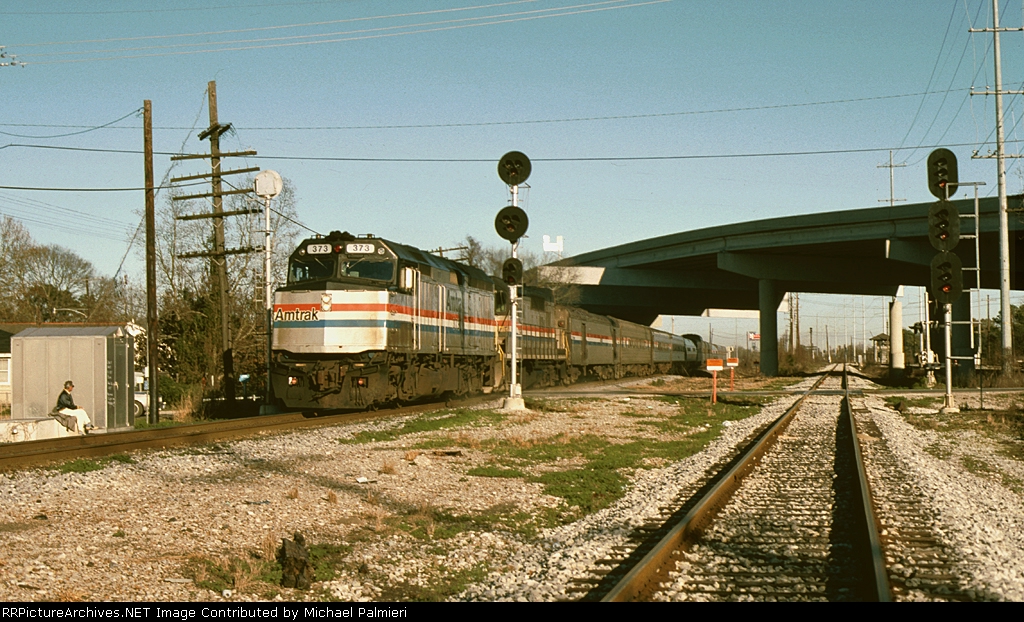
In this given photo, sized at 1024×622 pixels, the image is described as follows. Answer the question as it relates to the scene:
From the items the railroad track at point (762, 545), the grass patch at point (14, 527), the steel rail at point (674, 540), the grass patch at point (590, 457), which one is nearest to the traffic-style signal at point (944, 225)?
the grass patch at point (590, 457)

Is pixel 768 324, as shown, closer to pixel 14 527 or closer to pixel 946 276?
pixel 946 276

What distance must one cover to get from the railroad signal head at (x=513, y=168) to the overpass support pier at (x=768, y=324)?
4043cm

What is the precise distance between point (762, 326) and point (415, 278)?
150ft

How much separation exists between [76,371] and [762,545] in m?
17.5

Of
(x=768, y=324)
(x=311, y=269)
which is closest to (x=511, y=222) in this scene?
(x=311, y=269)

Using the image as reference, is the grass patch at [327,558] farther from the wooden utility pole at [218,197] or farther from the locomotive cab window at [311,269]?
the wooden utility pole at [218,197]

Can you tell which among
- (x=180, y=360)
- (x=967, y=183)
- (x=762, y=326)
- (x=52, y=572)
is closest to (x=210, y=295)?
(x=180, y=360)

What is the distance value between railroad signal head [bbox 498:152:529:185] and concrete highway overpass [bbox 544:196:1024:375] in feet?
92.0

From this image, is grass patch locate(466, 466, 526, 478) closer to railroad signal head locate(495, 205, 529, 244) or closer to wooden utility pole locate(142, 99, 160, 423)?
railroad signal head locate(495, 205, 529, 244)

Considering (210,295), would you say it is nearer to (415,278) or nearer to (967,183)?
(415,278)

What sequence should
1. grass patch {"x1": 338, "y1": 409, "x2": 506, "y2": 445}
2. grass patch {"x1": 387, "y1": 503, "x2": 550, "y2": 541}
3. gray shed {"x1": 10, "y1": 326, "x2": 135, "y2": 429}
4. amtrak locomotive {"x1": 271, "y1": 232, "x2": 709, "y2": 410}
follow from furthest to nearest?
gray shed {"x1": 10, "y1": 326, "x2": 135, "y2": 429}, amtrak locomotive {"x1": 271, "y1": 232, "x2": 709, "y2": 410}, grass patch {"x1": 338, "y1": 409, "x2": 506, "y2": 445}, grass patch {"x1": 387, "y1": 503, "x2": 550, "y2": 541}

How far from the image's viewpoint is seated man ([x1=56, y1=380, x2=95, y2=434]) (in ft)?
60.6

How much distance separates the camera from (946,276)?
21.8 m

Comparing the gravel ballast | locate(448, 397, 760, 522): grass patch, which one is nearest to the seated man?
the gravel ballast
